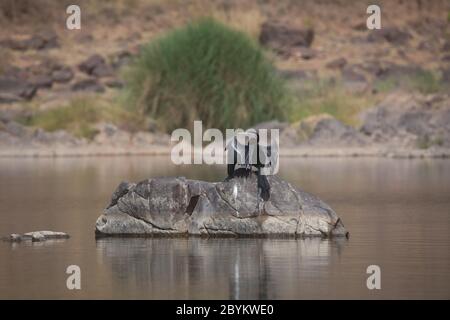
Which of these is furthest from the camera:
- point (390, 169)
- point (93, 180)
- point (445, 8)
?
point (445, 8)

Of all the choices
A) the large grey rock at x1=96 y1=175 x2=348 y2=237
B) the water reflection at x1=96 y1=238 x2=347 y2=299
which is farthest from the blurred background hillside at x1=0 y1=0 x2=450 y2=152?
the water reflection at x1=96 y1=238 x2=347 y2=299

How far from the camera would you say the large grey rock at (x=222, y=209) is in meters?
17.5

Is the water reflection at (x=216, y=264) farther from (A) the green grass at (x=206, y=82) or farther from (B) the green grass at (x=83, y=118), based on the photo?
(B) the green grass at (x=83, y=118)

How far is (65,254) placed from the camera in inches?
649

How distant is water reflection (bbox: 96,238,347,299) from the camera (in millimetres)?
13922

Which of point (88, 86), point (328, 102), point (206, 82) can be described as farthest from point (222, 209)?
point (88, 86)

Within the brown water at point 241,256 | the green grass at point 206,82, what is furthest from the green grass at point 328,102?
the brown water at point 241,256

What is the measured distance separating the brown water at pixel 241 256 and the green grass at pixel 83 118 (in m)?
15.2

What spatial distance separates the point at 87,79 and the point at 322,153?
1695cm

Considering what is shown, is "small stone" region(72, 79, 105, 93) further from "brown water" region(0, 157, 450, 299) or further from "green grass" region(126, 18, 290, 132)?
"brown water" region(0, 157, 450, 299)

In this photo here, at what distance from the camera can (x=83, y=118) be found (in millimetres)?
41406

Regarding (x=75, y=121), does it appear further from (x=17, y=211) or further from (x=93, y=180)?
(x=17, y=211)

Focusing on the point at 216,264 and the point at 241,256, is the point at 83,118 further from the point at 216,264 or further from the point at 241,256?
the point at 216,264

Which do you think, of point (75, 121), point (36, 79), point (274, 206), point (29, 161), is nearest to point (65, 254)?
point (274, 206)
